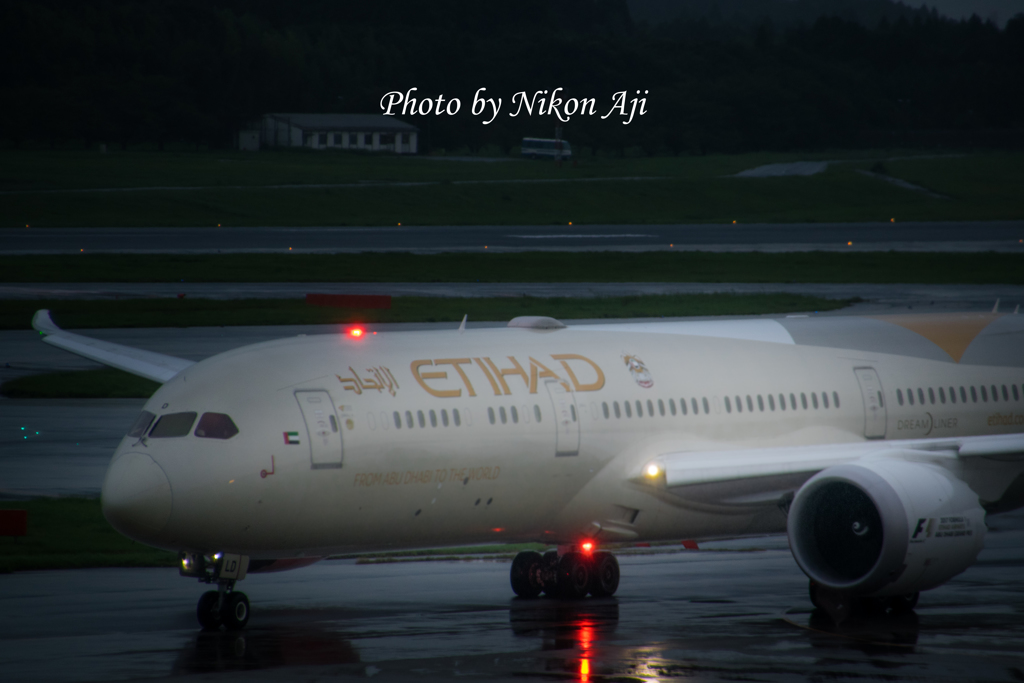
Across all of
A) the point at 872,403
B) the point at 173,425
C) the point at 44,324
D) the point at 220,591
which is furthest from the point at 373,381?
the point at 44,324

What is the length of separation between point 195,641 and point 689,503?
7.83 meters

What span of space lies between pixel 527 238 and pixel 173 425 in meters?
84.4

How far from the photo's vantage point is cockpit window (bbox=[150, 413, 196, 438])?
1952 centimetres

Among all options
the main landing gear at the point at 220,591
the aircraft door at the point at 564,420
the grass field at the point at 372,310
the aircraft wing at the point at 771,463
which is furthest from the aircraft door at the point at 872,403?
the grass field at the point at 372,310

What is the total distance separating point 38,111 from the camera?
631 ft

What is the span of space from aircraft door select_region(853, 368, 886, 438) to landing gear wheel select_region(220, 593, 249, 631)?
10986 millimetres

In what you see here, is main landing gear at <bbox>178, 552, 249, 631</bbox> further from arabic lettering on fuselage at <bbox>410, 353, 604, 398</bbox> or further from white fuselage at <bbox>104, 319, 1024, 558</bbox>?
arabic lettering on fuselage at <bbox>410, 353, 604, 398</bbox>

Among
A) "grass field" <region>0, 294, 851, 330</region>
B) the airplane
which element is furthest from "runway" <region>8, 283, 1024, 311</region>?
the airplane

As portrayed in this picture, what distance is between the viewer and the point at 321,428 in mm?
19766

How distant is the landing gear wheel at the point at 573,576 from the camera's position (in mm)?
23422

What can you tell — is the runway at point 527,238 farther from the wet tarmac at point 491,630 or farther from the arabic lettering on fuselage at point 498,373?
the arabic lettering on fuselage at point 498,373

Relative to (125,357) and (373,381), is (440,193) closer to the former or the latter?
(125,357)

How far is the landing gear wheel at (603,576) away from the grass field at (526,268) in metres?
49.1

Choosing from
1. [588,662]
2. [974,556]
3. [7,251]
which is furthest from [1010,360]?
[7,251]
